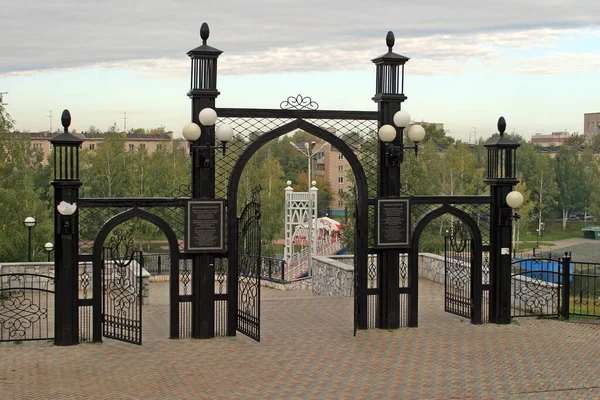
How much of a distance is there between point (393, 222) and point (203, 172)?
10.4 ft

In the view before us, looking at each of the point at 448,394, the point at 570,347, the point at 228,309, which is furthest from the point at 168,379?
the point at 570,347

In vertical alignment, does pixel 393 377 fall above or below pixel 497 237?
below

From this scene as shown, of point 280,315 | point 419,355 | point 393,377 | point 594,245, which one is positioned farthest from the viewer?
point 594,245

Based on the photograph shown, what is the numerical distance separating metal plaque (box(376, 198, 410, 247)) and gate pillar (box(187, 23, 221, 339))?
7.96 feet

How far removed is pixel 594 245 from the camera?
57219mm

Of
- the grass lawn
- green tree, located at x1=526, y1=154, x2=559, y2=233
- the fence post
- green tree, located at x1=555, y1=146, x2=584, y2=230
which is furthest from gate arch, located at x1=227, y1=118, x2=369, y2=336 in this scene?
green tree, located at x1=555, y1=146, x2=584, y2=230

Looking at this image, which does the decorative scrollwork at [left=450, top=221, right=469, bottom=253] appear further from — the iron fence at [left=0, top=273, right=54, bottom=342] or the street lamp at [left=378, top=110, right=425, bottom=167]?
the iron fence at [left=0, top=273, right=54, bottom=342]

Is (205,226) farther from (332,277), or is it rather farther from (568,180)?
(568,180)

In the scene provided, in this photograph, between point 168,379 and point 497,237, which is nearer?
point 168,379

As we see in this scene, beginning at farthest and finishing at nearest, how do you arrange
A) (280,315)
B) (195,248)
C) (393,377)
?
(280,315) → (195,248) → (393,377)

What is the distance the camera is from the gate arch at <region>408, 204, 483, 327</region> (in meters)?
12.9

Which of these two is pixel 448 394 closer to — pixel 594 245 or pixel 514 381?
pixel 514 381

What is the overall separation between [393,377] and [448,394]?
2.85 ft

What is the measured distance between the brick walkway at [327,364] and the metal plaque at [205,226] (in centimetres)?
143
